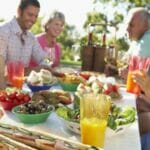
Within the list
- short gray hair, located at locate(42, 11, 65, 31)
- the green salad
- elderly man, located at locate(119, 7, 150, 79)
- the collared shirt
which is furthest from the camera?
short gray hair, located at locate(42, 11, 65, 31)

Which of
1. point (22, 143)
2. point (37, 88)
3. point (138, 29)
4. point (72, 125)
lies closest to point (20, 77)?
point (37, 88)

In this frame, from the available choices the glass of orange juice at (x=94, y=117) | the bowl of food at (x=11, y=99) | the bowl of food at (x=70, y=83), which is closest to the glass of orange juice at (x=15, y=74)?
the bowl of food at (x=70, y=83)

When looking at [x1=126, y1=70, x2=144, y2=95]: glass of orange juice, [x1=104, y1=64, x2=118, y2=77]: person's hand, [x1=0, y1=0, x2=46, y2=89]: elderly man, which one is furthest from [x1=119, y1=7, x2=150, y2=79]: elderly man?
[x1=126, y1=70, x2=144, y2=95]: glass of orange juice

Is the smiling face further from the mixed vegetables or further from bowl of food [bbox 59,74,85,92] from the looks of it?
the mixed vegetables

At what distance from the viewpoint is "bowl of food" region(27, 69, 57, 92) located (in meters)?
2.34

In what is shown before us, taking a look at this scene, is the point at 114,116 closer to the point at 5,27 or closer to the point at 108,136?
the point at 108,136

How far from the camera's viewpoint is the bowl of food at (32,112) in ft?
5.35

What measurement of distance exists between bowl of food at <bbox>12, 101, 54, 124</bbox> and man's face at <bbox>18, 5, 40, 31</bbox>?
1676mm

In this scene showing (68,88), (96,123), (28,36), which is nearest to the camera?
(96,123)

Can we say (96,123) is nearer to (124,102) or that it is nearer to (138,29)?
(124,102)

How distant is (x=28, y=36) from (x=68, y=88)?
1.17 metres

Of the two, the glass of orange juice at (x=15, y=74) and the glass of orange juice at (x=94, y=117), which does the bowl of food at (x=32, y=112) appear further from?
the glass of orange juice at (x=15, y=74)

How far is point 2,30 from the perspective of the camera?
3188 mm

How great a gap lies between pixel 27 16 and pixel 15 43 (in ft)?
0.83
